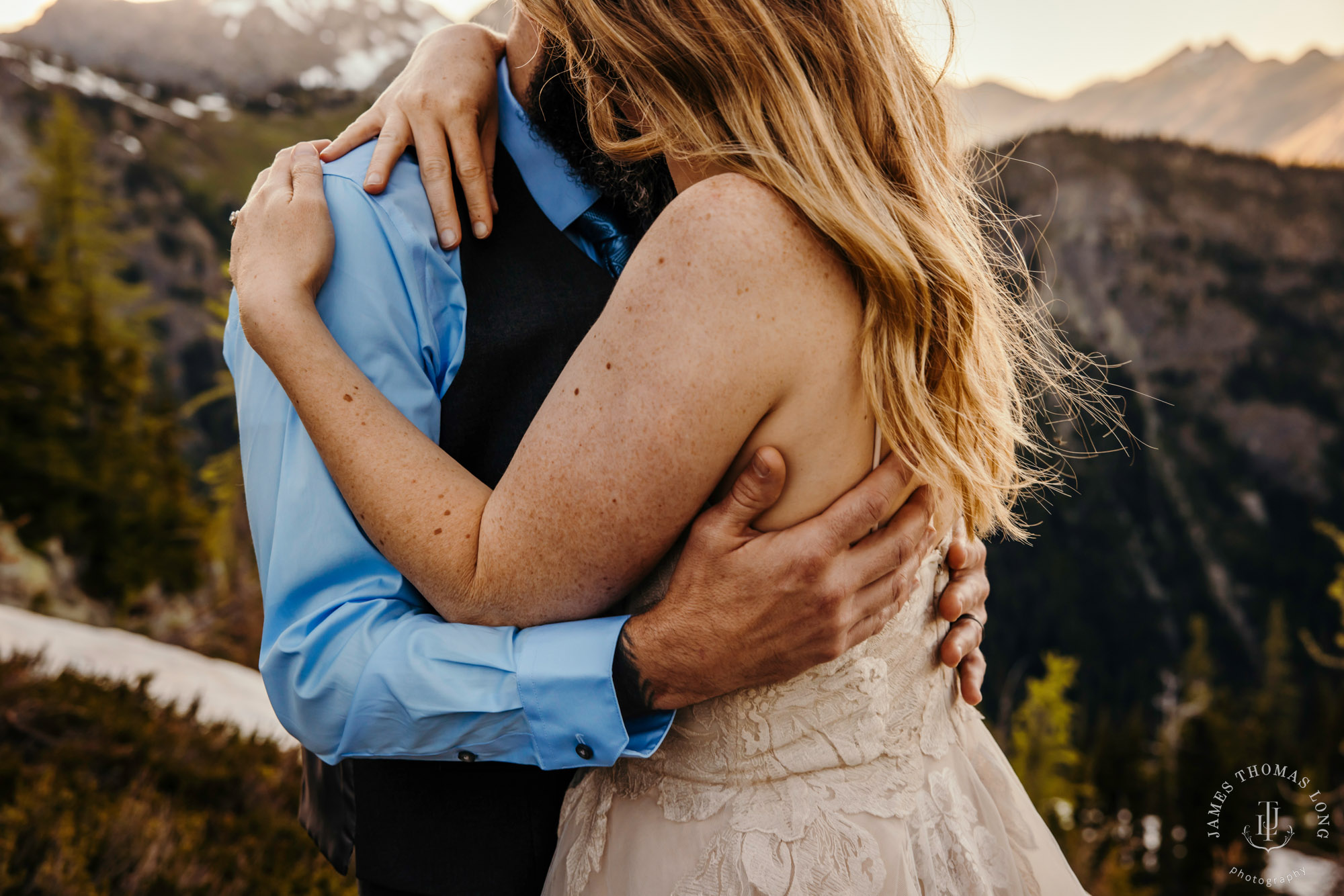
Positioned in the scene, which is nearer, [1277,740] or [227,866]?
[227,866]

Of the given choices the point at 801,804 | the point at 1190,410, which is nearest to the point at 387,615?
the point at 801,804

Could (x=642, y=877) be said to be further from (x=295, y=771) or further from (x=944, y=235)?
(x=295, y=771)

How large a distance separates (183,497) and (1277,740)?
41.9 m

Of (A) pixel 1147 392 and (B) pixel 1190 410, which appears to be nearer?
(A) pixel 1147 392

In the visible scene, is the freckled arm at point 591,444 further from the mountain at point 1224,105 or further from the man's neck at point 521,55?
the mountain at point 1224,105

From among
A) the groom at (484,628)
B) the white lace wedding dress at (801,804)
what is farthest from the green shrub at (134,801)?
the white lace wedding dress at (801,804)

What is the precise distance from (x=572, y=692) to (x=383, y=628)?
28cm

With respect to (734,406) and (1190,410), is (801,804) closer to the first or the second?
(734,406)

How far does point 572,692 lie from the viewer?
1.04m

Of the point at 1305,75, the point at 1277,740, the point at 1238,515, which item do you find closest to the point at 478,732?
the point at 1277,740

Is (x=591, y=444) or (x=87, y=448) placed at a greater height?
(x=591, y=444)

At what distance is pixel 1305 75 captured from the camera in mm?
71812

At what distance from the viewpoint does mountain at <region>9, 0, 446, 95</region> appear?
71.3 metres

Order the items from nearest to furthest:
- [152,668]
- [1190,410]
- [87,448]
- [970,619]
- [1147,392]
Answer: [970,619] → [152,668] → [87,448] → [1147,392] → [1190,410]
